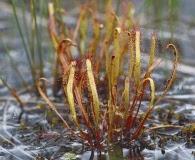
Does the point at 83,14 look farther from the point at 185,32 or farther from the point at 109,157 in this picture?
the point at 185,32

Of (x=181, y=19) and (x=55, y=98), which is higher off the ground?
(x=181, y=19)

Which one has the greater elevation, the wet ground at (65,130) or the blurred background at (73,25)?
the blurred background at (73,25)

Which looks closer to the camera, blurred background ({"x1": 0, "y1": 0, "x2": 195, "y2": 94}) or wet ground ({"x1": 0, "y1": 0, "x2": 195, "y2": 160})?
wet ground ({"x1": 0, "y1": 0, "x2": 195, "y2": 160})

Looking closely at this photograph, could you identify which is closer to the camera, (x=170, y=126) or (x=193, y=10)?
(x=170, y=126)

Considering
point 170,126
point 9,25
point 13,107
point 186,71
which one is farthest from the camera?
point 9,25

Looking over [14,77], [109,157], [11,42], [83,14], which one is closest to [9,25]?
[11,42]

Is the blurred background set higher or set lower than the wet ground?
higher

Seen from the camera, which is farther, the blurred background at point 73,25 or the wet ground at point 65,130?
the blurred background at point 73,25

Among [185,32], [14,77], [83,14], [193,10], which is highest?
[193,10]

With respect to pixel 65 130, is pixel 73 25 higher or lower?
higher

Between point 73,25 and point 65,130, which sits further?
point 73,25

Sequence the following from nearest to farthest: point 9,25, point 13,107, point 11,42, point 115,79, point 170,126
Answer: point 115,79, point 170,126, point 13,107, point 11,42, point 9,25
